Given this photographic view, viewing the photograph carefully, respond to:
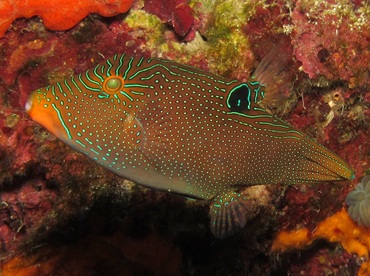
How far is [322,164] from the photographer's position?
11.0 feet

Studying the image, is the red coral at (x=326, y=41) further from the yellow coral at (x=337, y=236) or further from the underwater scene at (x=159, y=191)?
the yellow coral at (x=337, y=236)

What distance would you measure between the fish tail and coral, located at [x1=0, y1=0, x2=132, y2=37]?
2.86 m

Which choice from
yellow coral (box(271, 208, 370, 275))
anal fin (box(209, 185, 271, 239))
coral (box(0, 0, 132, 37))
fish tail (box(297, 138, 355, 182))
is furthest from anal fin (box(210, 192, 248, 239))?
yellow coral (box(271, 208, 370, 275))

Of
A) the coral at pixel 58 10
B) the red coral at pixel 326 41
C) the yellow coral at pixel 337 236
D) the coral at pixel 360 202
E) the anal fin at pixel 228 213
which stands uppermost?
the red coral at pixel 326 41

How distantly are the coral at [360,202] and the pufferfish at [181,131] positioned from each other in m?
3.07

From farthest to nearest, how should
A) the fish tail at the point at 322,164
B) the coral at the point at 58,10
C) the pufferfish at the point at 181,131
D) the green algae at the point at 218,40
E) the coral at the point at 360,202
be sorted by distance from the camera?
the coral at the point at 360,202, the green algae at the point at 218,40, the coral at the point at 58,10, the fish tail at the point at 322,164, the pufferfish at the point at 181,131

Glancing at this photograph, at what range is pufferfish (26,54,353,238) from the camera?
109 inches

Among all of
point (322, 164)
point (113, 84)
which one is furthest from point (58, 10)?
point (322, 164)

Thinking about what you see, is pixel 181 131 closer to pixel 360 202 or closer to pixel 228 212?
pixel 228 212

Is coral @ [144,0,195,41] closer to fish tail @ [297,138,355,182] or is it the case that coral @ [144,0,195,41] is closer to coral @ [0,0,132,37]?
coral @ [0,0,132,37]

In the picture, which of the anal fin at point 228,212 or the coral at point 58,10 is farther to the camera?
the coral at point 58,10

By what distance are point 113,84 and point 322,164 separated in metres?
2.09

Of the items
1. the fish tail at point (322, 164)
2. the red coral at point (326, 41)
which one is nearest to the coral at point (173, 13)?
the red coral at point (326, 41)

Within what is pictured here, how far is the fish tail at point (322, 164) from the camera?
131 inches
